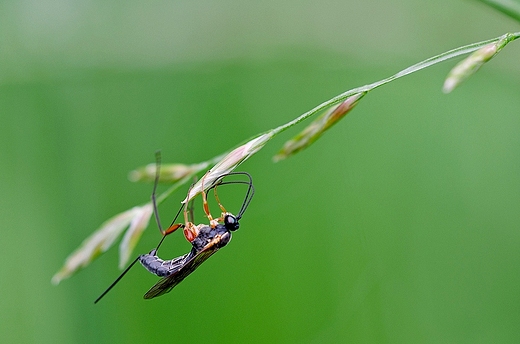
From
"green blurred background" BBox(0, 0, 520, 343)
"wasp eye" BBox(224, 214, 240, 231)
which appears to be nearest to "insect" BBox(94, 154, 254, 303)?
"wasp eye" BBox(224, 214, 240, 231)

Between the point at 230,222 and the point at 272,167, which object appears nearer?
the point at 230,222

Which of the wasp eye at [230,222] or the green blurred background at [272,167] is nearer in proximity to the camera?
the wasp eye at [230,222]

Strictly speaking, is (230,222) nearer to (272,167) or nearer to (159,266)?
(159,266)

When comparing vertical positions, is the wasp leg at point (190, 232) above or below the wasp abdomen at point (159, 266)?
above

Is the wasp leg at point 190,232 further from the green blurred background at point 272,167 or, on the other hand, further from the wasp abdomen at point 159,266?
the green blurred background at point 272,167

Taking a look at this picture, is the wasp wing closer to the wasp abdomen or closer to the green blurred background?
the wasp abdomen

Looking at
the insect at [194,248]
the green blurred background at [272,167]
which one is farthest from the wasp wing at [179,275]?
the green blurred background at [272,167]

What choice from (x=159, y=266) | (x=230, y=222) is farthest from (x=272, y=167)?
(x=159, y=266)
